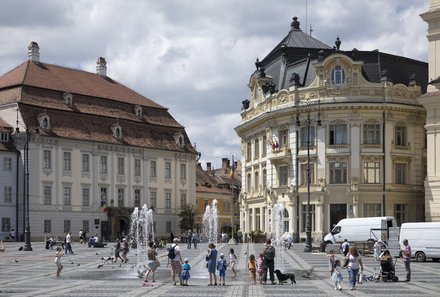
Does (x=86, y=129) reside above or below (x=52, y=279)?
above

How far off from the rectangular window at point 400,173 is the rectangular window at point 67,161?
32.2 m

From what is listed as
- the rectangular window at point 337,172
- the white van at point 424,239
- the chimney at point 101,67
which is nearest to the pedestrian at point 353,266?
the white van at point 424,239

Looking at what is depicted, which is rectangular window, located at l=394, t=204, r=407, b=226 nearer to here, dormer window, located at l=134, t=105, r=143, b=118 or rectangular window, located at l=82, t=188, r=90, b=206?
rectangular window, located at l=82, t=188, r=90, b=206

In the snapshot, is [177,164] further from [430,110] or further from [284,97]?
[430,110]

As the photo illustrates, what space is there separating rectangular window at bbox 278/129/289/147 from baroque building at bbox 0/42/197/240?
2162 cm

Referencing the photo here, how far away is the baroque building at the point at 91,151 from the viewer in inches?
3145

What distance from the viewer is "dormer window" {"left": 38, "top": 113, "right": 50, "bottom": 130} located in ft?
262

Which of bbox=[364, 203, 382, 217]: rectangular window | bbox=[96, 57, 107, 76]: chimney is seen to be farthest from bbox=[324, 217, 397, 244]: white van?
bbox=[96, 57, 107, 76]: chimney

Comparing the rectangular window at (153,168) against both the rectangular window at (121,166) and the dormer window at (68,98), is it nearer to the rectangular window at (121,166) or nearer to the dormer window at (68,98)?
the rectangular window at (121,166)

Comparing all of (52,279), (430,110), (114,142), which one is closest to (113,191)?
(114,142)

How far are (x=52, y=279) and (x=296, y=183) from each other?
3942cm

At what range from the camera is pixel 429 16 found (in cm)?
6088

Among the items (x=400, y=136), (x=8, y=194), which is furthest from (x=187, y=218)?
(x=400, y=136)

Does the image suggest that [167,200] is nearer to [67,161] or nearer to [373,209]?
[67,161]
